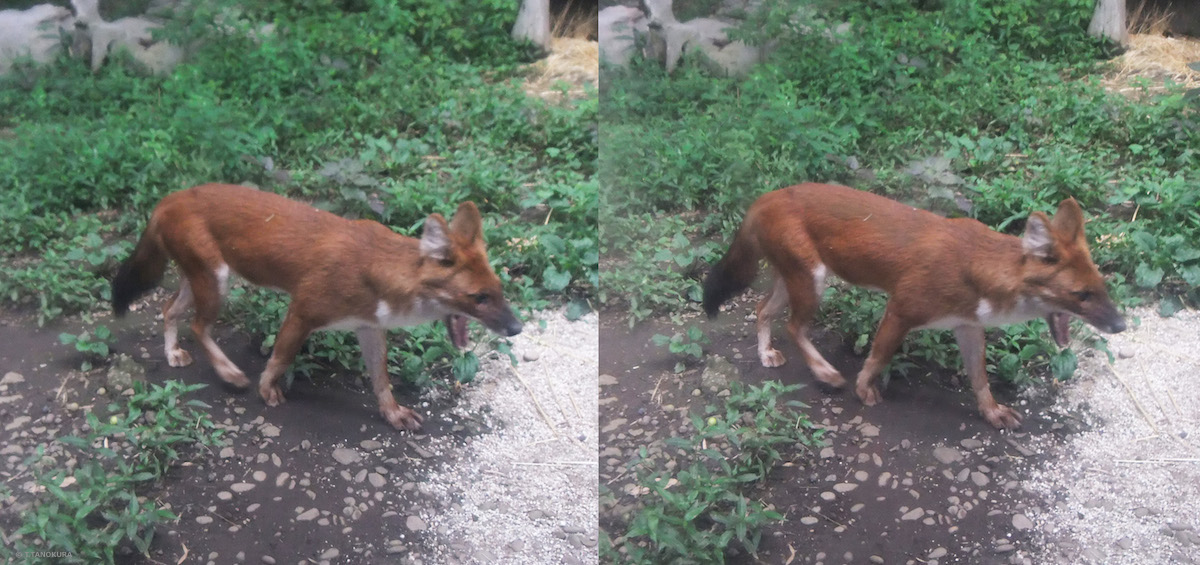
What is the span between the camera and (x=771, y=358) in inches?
113

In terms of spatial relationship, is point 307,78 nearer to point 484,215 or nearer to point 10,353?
point 484,215

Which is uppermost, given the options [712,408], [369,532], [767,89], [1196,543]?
[767,89]

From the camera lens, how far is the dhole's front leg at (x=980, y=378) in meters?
2.83

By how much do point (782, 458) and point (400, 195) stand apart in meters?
1.49

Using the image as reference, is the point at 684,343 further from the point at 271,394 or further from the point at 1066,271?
the point at 271,394

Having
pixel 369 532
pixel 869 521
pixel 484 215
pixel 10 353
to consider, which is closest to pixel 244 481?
pixel 369 532

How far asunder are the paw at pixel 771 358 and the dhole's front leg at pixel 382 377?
1.19m

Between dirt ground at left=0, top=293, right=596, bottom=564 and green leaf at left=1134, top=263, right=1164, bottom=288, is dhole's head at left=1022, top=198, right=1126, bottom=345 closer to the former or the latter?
green leaf at left=1134, top=263, right=1164, bottom=288

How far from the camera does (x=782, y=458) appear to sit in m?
2.81

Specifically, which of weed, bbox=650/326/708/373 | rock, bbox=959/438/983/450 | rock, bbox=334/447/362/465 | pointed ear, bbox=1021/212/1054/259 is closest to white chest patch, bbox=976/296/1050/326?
pointed ear, bbox=1021/212/1054/259

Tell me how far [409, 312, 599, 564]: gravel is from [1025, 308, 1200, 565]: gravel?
1.37 m

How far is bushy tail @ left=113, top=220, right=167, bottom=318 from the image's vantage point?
323 centimetres

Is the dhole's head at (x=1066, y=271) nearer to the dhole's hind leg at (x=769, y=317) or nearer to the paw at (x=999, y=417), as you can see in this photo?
the paw at (x=999, y=417)

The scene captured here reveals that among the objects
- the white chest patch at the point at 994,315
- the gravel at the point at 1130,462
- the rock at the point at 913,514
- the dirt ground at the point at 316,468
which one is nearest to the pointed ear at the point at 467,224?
the dirt ground at the point at 316,468
